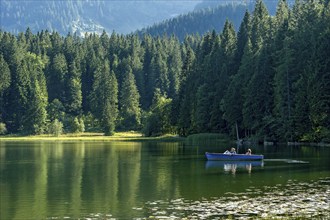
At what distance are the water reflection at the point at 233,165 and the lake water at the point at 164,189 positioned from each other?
108 millimetres

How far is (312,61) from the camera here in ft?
332

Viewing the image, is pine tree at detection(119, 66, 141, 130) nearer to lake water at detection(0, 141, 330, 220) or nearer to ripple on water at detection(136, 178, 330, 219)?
lake water at detection(0, 141, 330, 220)


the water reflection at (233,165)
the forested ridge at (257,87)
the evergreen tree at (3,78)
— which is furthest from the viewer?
the evergreen tree at (3,78)

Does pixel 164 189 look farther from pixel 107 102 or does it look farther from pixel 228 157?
pixel 107 102

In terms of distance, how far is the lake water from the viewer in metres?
36.5

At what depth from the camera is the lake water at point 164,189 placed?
36500mm

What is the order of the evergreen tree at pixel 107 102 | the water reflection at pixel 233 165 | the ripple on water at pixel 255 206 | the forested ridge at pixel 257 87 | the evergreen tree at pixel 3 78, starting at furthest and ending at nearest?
1. the evergreen tree at pixel 3 78
2. the evergreen tree at pixel 107 102
3. the forested ridge at pixel 257 87
4. the water reflection at pixel 233 165
5. the ripple on water at pixel 255 206

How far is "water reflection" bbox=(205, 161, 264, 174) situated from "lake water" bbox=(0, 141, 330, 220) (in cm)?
11

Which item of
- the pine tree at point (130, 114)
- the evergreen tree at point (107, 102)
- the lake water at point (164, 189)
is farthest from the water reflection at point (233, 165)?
the pine tree at point (130, 114)

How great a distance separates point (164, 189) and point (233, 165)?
78.6 ft

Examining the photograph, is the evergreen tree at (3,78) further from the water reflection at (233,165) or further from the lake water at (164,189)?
the water reflection at (233,165)

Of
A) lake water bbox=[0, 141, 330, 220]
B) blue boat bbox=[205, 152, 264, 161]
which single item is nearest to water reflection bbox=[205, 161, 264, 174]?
lake water bbox=[0, 141, 330, 220]

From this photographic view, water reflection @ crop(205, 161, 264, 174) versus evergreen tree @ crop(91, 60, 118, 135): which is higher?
evergreen tree @ crop(91, 60, 118, 135)

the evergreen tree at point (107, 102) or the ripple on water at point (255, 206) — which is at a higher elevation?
the evergreen tree at point (107, 102)
